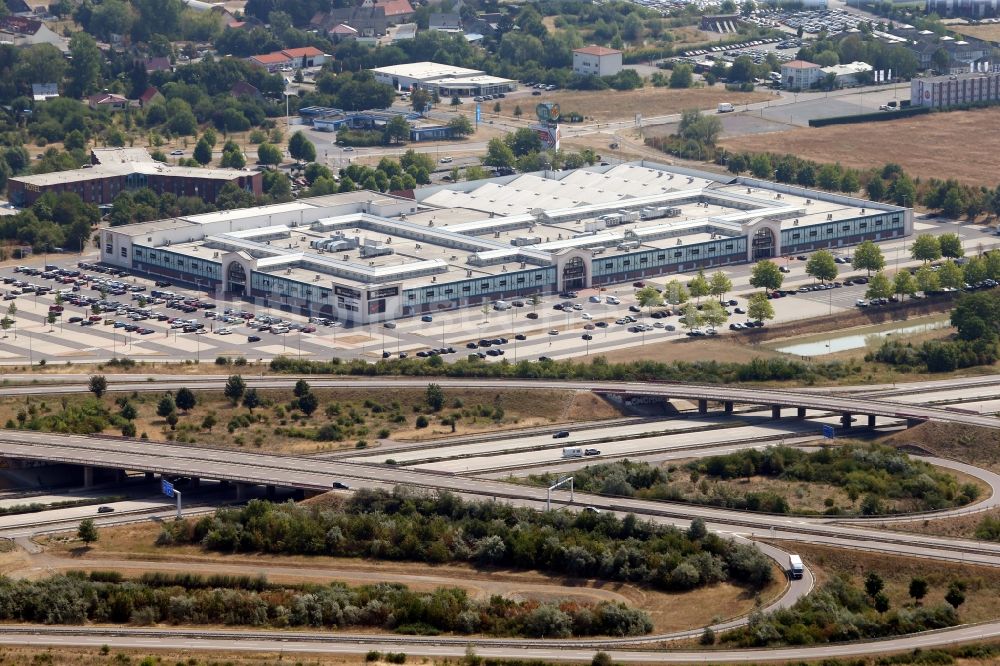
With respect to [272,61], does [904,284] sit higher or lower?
lower

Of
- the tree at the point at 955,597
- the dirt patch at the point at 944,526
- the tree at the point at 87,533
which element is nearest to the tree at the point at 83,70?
the tree at the point at 87,533

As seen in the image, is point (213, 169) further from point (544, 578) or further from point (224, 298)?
point (544, 578)

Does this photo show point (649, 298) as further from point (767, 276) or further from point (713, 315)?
point (767, 276)

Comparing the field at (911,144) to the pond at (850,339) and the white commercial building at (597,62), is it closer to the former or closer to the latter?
the white commercial building at (597,62)

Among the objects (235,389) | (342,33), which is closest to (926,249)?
(235,389)

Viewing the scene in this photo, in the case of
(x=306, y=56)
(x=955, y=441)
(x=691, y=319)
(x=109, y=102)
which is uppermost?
(x=306, y=56)

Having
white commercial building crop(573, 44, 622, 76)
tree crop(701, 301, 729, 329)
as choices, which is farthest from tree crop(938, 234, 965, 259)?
white commercial building crop(573, 44, 622, 76)
